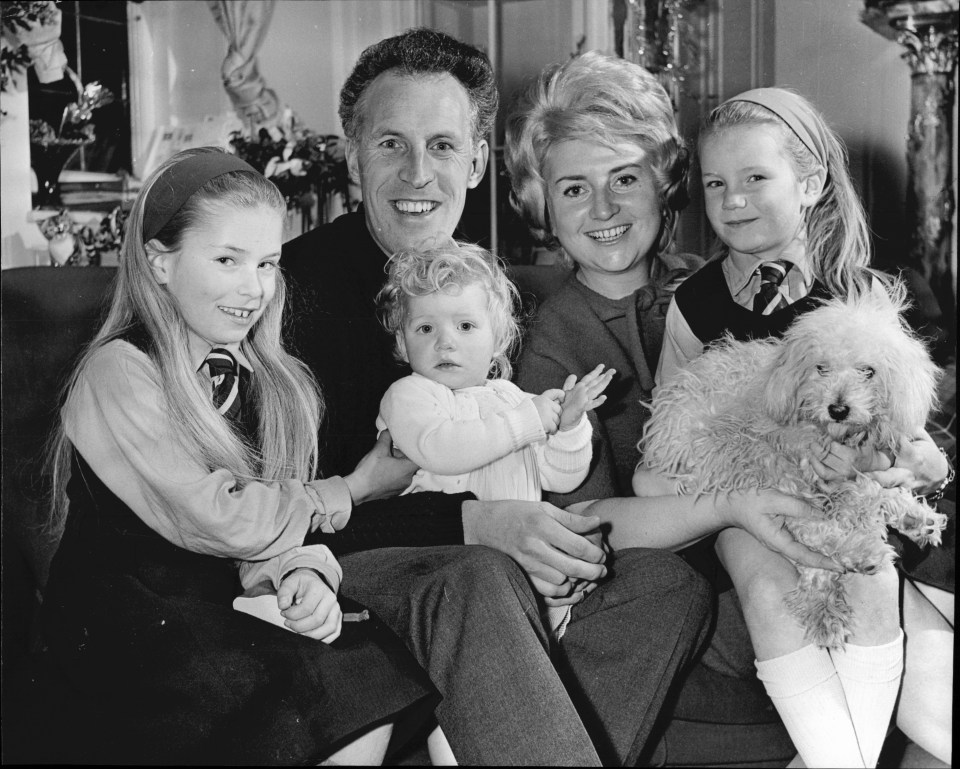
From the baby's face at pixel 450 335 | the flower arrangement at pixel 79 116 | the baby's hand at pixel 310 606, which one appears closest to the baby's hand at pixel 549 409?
the baby's face at pixel 450 335

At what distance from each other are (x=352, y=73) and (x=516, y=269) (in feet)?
1.48

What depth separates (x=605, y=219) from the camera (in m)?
1.71

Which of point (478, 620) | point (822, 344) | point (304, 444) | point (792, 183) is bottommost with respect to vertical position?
point (478, 620)

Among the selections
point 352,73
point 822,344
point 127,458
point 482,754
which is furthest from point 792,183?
point 127,458

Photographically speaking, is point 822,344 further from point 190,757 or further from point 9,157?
point 9,157

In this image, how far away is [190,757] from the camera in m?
1.57

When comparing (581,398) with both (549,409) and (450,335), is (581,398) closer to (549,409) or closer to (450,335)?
(549,409)

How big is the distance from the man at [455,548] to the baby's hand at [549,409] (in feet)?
0.45

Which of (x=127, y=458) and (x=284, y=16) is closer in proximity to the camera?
(x=127, y=458)

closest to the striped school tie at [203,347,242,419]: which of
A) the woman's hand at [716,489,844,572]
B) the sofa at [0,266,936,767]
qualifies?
the sofa at [0,266,936,767]

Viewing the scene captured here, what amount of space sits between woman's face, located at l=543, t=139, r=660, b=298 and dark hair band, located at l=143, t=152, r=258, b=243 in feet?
1.77

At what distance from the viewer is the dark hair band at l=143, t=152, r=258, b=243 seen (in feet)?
5.50

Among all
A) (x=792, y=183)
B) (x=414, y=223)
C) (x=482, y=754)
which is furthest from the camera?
(x=414, y=223)

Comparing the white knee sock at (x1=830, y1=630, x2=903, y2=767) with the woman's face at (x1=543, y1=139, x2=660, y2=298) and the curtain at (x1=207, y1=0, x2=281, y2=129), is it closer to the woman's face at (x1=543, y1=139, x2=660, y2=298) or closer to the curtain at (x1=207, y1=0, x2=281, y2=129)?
the woman's face at (x1=543, y1=139, x2=660, y2=298)
